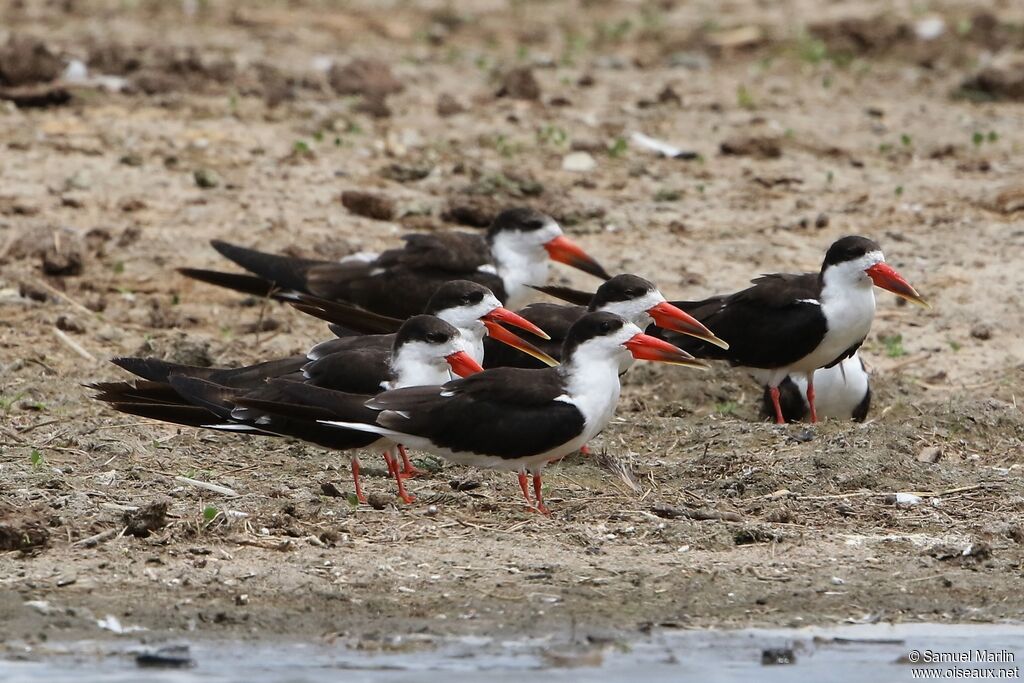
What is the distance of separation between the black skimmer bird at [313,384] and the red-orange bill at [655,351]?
2.11ft

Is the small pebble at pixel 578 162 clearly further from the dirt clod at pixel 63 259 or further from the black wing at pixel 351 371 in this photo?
the black wing at pixel 351 371

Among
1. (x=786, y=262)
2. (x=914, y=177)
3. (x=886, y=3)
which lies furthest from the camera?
(x=886, y=3)

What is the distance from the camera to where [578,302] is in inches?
341

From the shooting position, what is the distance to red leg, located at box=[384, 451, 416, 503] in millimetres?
6887

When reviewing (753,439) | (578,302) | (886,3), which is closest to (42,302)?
→ (578,302)

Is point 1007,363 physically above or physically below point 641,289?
below

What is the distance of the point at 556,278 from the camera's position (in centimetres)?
1007

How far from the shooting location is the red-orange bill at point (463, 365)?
7160 millimetres

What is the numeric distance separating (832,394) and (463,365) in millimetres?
2288

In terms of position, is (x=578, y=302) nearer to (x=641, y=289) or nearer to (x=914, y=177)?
(x=641, y=289)

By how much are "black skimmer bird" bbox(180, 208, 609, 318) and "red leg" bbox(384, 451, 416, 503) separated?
180cm

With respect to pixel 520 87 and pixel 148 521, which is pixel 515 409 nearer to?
pixel 148 521

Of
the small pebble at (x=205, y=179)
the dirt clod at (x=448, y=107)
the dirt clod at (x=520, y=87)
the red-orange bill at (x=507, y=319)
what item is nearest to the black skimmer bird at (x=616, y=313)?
the red-orange bill at (x=507, y=319)

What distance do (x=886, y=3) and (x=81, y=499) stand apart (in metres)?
10.9
